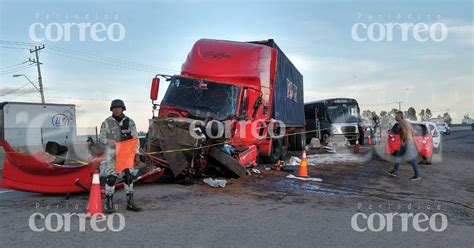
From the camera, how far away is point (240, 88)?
1189 cm

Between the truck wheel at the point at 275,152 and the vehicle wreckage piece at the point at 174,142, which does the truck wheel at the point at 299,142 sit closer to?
the truck wheel at the point at 275,152

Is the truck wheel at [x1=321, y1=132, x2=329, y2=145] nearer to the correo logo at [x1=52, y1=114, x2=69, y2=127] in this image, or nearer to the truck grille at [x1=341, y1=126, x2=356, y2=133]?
the truck grille at [x1=341, y1=126, x2=356, y2=133]

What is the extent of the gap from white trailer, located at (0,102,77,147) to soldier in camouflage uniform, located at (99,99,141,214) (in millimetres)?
24528

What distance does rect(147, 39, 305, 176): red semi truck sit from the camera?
31.7 ft

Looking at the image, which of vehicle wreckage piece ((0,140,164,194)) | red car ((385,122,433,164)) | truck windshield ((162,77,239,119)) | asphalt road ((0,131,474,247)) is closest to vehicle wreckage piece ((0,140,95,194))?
vehicle wreckage piece ((0,140,164,194))

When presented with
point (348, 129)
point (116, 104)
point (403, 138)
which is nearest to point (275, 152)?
point (403, 138)

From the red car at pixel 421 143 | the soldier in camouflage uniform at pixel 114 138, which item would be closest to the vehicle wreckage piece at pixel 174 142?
the soldier in camouflage uniform at pixel 114 138

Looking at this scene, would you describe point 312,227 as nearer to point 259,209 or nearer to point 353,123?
point 259,209

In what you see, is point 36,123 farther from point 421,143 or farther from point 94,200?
point 94,200

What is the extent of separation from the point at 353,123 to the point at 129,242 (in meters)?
22.9

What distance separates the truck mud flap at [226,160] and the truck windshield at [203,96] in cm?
137

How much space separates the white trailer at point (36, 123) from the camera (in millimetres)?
29344

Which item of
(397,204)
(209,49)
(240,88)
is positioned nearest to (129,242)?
(397,204)

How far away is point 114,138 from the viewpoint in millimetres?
7211
